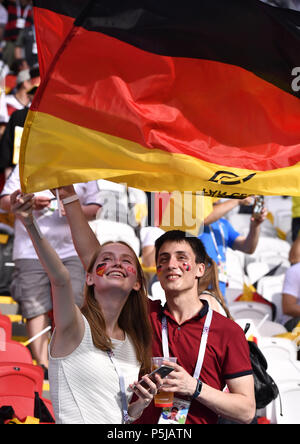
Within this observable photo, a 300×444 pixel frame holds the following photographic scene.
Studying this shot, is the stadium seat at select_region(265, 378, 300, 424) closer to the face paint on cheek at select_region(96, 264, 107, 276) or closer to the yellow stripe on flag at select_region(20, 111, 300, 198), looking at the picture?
the yellow stripe on flag at select_region(20, 111, 300, 198)

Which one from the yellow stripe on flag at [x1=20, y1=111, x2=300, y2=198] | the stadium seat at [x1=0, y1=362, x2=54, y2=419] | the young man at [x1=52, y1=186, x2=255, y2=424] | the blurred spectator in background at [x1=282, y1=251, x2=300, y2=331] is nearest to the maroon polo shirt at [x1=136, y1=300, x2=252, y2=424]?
the young man at [x1=52, y1=186, x2=255, y2=424]

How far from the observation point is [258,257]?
9000 millimetres

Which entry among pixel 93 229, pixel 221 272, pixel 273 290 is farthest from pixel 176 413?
Result: pixel 273 290

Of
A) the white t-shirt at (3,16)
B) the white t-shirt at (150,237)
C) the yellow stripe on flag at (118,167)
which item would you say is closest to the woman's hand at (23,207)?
the yellow stripe on flag at (118,167)

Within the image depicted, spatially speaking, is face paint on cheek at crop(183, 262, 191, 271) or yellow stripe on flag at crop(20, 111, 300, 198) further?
face paint on cheek at crop(183, 262, 191, 271)

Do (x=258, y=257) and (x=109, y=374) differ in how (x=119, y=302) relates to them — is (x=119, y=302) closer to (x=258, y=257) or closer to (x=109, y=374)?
(x=109, y=374)

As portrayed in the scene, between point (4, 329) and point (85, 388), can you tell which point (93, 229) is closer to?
point (4, 329)

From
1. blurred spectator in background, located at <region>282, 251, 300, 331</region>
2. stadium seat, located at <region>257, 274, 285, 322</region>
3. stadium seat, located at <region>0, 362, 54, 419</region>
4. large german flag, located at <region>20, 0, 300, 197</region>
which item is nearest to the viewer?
large german flag, located at <region>20, 0, 300, 197</region>

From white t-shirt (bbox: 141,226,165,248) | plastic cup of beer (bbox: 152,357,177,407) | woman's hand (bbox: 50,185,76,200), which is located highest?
woman's hand (bbox: 50,185,76,200)

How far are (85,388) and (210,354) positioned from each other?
609mm

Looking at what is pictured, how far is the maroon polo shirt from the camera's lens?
338 cm

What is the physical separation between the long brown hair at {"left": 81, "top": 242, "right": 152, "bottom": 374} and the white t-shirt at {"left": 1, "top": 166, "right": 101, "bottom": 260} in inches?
77.1

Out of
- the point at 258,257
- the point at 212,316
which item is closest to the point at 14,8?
the point at 258,257

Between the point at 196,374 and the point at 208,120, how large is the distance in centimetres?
131
